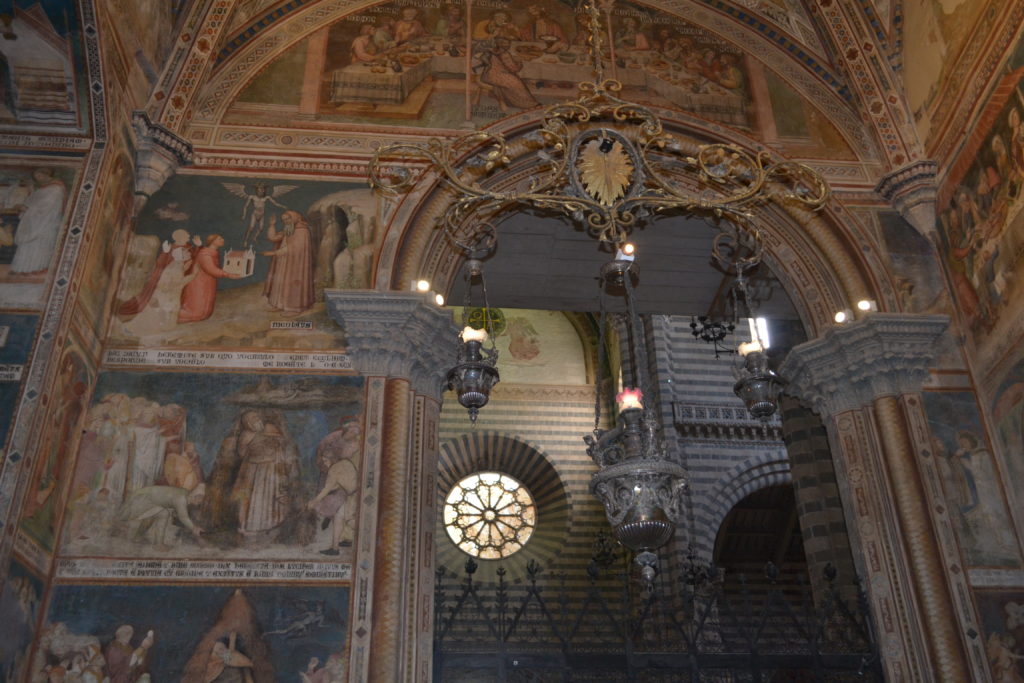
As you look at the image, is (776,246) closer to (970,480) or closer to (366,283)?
(970,480)

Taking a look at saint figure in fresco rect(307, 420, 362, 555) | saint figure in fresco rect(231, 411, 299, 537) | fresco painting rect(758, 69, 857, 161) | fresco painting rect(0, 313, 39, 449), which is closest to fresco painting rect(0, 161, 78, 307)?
fresco painting rect(0, 313, 39, 449)

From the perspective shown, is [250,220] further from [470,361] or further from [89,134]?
[470,361]

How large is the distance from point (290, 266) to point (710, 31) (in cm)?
543

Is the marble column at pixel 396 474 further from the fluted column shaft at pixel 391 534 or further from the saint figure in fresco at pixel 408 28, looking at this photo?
the saint figure in fresco at pixel 408 28

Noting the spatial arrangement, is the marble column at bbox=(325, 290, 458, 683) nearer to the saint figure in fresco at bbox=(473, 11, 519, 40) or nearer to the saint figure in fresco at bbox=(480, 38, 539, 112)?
the saint figure in fresco at bbox=(480, 38, 539, 112)

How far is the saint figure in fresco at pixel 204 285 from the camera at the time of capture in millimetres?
8133

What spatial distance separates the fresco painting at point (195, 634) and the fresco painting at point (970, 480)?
194 inches

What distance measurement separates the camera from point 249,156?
29.7 feet

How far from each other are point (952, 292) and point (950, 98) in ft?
5.91

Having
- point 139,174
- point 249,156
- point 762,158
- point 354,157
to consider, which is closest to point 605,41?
point 762,158

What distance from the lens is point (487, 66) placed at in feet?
32.6

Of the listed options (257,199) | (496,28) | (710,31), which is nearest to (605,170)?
(496,28)

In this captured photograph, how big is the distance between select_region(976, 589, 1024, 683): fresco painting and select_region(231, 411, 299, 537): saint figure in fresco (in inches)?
212

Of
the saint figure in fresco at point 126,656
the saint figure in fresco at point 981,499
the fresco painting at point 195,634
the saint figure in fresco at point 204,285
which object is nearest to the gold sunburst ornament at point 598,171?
the saint figure in fresco at point 204,285
